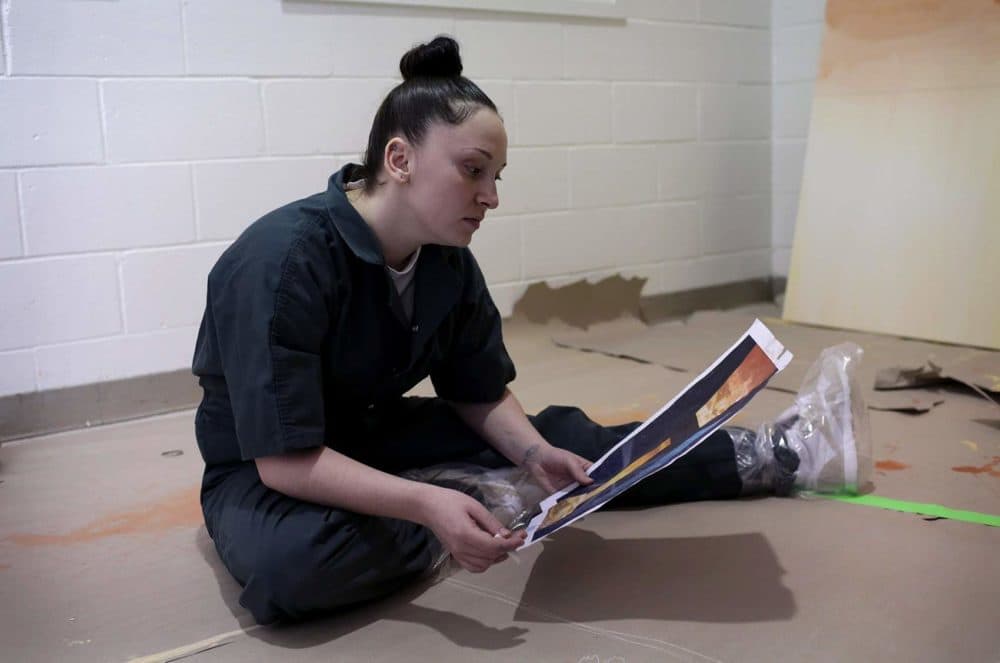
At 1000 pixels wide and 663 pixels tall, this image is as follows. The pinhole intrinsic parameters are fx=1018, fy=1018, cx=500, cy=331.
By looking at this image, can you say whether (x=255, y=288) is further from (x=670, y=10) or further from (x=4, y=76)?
(x=670, y=10)

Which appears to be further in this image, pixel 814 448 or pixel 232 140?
pixel 232 140

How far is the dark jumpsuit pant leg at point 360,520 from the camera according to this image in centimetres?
117

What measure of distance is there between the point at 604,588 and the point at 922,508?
55 cm

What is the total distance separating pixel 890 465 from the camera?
170 centimetres

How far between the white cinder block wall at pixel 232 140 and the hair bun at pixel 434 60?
3.76 feet

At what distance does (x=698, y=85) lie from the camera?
328 cm

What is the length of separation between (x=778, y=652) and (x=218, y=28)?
6.02ft

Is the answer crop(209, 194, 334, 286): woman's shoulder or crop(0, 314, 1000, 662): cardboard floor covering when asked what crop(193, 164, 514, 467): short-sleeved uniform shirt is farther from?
crop(0, 314, 1000, 662): cardboard floor covering

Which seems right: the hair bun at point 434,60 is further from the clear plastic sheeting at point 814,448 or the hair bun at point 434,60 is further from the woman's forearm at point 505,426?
the clear plastic sheeting at point 814,448

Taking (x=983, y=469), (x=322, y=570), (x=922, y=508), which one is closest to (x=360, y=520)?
(x=322, y=570)

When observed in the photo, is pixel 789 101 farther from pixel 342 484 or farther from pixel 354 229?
pixel 342 484

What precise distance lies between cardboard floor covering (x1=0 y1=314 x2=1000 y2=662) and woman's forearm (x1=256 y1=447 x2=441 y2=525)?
147 mm

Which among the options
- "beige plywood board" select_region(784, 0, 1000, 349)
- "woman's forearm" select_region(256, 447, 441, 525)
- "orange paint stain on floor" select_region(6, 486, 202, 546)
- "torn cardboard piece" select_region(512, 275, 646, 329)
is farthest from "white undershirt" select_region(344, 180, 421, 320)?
"beige plywood board" select_region(784, 0, 1000, 349)

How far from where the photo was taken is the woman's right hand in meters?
1.09
